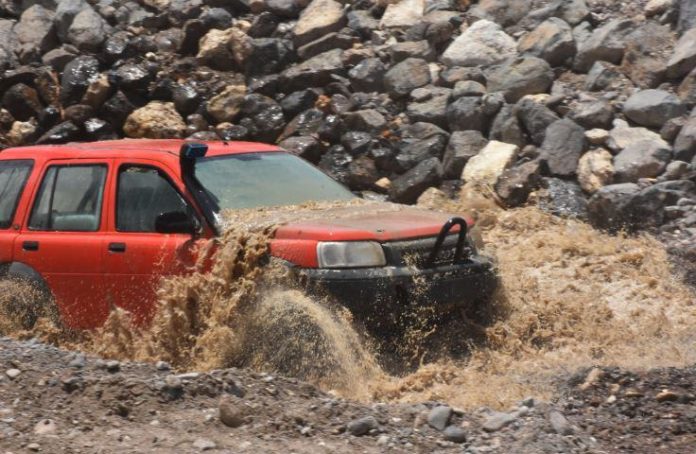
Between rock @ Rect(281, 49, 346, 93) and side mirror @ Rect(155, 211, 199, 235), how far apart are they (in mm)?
7899

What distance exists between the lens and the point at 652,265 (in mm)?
10258

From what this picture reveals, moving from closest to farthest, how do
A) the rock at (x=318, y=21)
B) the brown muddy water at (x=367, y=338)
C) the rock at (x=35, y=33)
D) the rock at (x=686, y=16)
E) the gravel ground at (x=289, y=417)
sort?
the gravel ground at (x=289, y=417) → the brown muddy water at (x=367, y=338) → the rock at (x=686, y=16) → the rock at (x=318, y=21) → the rock at (x=35, y=33)

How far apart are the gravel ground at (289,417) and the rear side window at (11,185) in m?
2.41

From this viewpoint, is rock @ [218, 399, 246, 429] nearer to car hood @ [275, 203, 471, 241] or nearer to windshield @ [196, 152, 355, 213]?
car hood @ [275, 203, 471, 241]

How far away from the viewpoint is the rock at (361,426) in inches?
233

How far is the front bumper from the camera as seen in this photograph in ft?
23.6

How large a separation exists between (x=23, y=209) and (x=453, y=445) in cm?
430

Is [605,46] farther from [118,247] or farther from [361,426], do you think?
[361,426]

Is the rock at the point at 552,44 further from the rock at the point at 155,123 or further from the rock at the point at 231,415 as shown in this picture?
the rock at the point at 231,415

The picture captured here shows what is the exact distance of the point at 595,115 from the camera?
43.5ft

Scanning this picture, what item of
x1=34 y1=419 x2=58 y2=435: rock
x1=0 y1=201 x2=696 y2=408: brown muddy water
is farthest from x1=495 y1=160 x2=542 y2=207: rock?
x1=34 y1=419 x2=58 y2=435: rock

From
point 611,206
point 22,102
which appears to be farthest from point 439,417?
point 22,102

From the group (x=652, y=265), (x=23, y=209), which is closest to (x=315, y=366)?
(x=23, y=209)

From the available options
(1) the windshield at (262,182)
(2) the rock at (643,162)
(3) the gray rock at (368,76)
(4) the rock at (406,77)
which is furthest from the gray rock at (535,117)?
(1) the windshield at (262,182)
